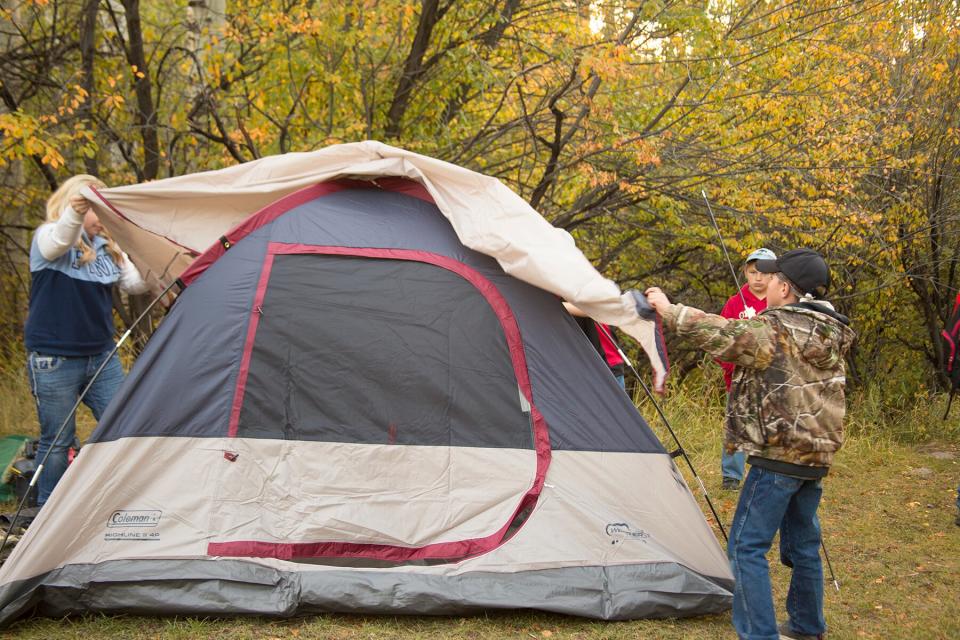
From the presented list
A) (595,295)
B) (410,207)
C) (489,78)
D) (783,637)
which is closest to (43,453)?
(410,207)

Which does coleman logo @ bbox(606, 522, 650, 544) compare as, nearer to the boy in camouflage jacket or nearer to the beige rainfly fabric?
the boy in camouflage jacket

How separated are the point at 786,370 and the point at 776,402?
125mm

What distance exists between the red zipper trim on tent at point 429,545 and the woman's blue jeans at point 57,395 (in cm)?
→ 87

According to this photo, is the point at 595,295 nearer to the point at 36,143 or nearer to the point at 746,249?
the point at 36,143

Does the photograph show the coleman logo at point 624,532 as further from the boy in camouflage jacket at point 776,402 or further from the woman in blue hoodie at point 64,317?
the woman in blue hoodie at point 64,317

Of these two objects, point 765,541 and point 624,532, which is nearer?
point 765,541

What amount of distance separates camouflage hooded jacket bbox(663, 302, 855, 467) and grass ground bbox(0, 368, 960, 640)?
3.09 ft

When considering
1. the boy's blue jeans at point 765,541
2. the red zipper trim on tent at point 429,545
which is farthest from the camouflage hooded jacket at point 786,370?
the red zipper trim on tent at point 429,545

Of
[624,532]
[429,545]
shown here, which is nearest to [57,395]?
[429,545]

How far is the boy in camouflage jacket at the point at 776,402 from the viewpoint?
3104mm

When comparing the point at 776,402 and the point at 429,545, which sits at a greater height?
the point at 776,402

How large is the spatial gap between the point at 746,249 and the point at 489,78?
3237 millimetres

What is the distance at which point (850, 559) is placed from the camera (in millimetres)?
4727

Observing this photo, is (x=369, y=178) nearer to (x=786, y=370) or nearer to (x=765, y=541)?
(x=786, y=370)
